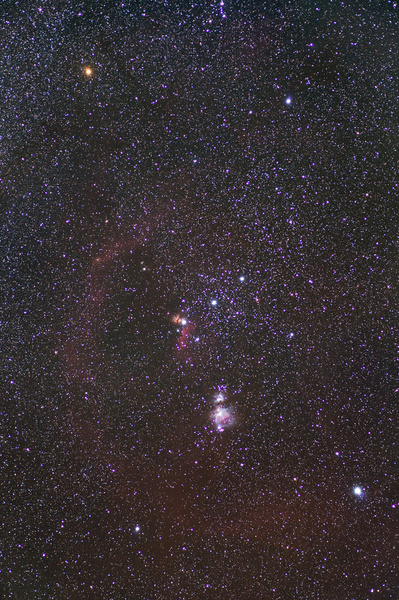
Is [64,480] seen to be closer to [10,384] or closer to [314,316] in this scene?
[10,384]

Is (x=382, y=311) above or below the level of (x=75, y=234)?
below

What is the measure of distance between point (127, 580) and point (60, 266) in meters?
0.27

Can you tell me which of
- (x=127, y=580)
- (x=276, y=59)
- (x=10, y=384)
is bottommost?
(x=127, y=580)

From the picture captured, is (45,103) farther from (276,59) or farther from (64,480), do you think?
(64,480)

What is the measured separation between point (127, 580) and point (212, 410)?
16 centimetres

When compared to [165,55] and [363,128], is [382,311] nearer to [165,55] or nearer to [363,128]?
[363,128]

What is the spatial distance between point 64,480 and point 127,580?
10 cm

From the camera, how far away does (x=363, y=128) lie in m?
0.33

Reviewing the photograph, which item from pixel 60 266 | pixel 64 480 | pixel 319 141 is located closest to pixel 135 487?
pixel 64 480

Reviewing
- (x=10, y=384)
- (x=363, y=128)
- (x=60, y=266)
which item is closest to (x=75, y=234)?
(x=60, y=266)

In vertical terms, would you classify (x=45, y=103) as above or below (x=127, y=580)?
above

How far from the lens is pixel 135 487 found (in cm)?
33

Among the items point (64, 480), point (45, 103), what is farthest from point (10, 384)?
point (45, 103)

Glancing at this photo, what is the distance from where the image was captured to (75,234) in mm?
337
